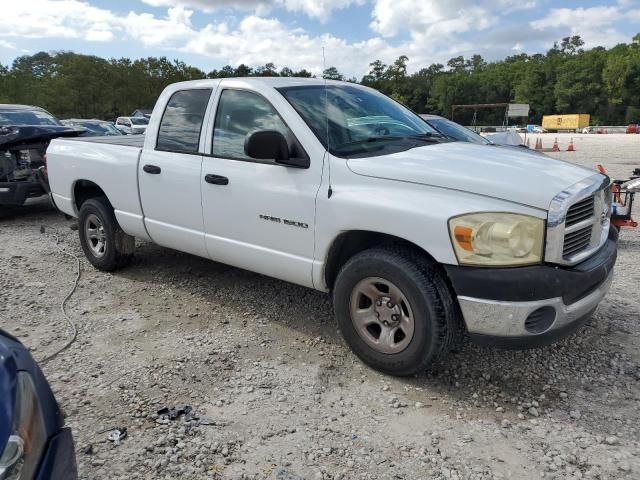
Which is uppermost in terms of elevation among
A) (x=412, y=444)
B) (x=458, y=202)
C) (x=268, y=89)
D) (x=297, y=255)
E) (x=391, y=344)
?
(x=268, y=89)

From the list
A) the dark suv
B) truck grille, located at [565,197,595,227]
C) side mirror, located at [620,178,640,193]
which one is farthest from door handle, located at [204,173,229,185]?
side mirror, located at [620,178,640,193]

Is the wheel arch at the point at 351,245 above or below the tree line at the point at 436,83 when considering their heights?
below

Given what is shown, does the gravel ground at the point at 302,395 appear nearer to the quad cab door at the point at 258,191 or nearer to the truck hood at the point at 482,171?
the quad cab door at the point at 258,191

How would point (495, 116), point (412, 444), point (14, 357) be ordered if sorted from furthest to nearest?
point (495, 116)
point (412, 444)
point (14, 357)

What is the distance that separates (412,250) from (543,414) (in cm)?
121

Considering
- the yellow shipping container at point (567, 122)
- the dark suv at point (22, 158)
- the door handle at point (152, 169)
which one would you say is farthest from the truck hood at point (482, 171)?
the yellow shipping container at point (567, 122)

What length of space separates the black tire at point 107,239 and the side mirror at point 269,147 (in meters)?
2.54

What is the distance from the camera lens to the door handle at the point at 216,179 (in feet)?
13.0

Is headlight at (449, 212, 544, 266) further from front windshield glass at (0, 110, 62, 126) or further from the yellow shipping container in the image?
the yellow shipping container

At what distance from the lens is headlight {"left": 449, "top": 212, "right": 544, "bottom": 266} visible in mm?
2783

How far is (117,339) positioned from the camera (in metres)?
4.02

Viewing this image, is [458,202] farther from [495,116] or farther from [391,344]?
[495,116]

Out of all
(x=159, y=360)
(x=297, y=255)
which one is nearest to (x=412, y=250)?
(x=297, y=255)

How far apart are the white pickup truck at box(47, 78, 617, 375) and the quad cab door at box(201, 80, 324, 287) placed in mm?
11
